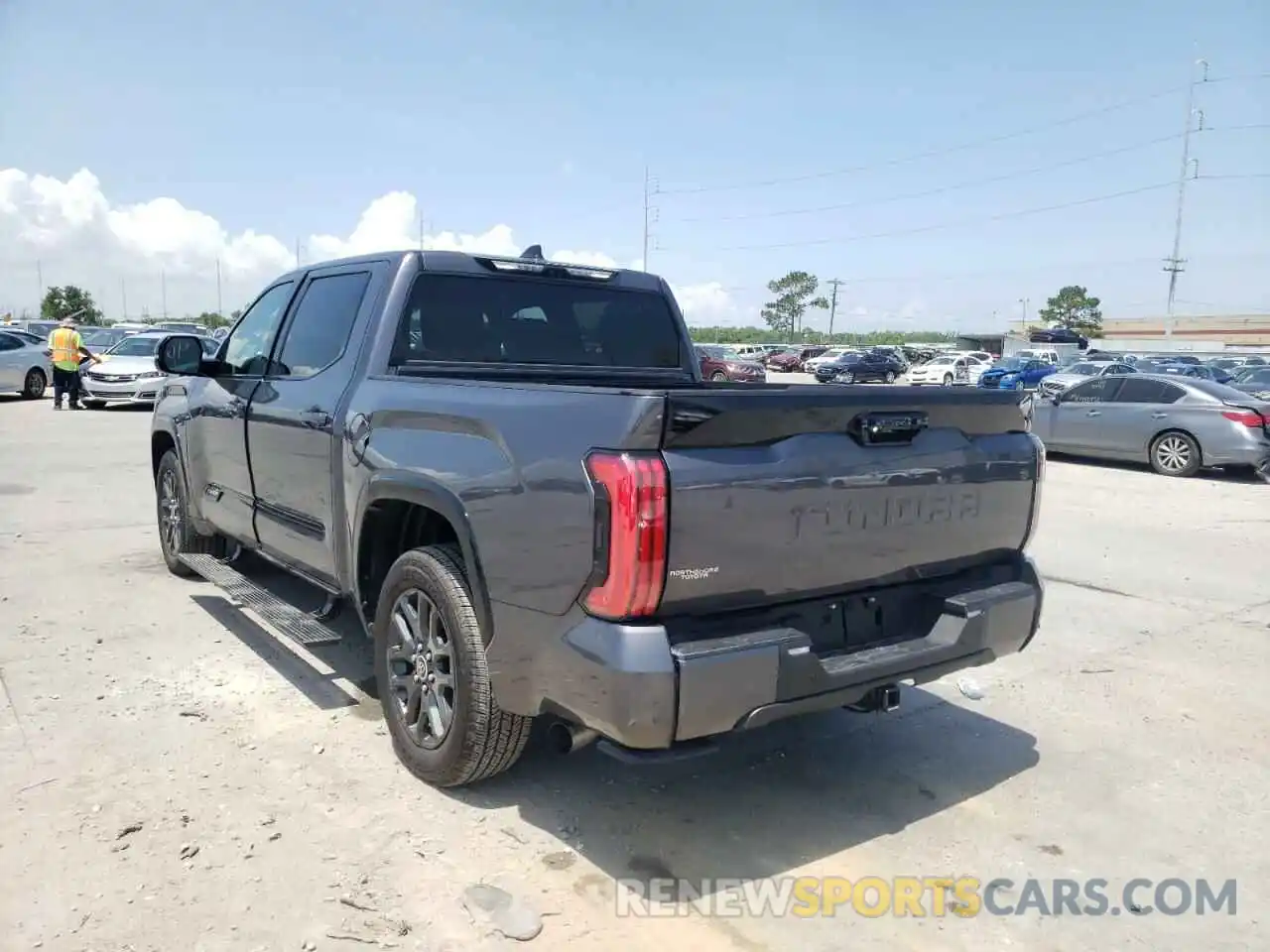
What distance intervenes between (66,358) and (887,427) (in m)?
20.3

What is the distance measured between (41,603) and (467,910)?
4.40 m

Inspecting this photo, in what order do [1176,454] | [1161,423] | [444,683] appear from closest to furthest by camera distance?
1. [444,683]
2. [1176,454]
3. [1161,423]

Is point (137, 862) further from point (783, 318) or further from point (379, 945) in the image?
point (783, 318)

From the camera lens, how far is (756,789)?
3729 millimetres

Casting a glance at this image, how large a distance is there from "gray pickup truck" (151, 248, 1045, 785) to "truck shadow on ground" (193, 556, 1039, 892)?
35 cm

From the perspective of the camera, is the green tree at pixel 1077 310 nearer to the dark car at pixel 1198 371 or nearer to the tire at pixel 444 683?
the dark car at pixel 1198 371

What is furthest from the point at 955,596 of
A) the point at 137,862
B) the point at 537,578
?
the point at 137,862

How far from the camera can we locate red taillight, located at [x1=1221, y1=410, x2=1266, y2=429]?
13039 mm

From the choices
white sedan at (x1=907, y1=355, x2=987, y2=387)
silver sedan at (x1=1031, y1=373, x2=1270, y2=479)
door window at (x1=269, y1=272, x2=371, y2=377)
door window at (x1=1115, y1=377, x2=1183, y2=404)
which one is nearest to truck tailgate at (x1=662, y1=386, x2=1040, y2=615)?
door window at (x1=269, y1=272, x2=371, y2=377)

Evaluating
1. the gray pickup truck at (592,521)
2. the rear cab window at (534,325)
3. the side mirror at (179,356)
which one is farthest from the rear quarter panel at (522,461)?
the side mirror at (179,356)

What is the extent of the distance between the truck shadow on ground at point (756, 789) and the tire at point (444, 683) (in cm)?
19

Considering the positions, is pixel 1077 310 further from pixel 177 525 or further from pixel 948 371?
pixel 177 525

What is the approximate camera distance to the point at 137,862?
3068 mm

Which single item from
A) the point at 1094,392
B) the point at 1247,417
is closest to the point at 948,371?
the point at 1094,392
